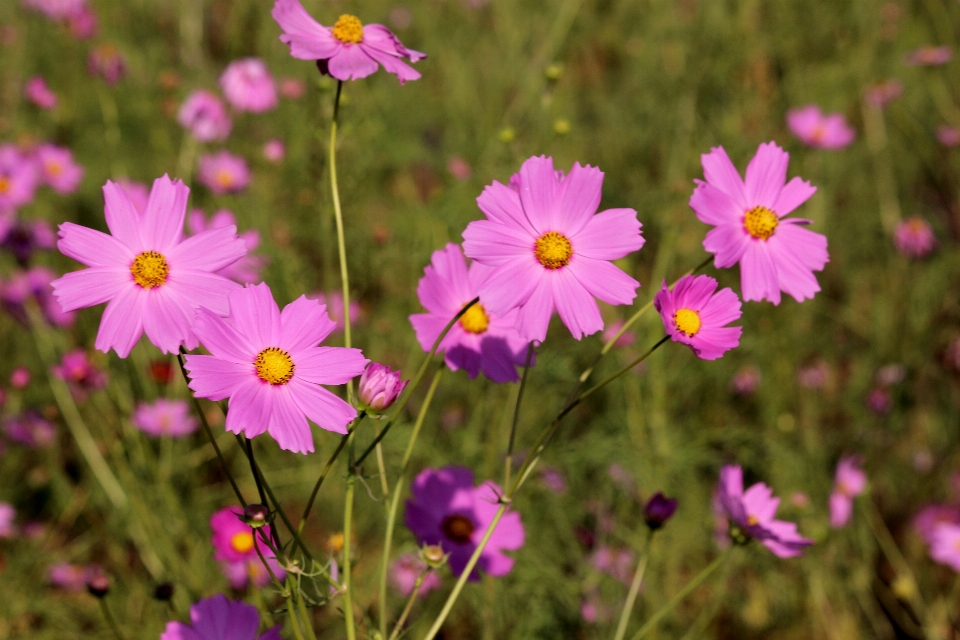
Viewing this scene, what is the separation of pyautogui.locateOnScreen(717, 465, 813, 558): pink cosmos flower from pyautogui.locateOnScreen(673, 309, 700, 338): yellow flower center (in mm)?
332

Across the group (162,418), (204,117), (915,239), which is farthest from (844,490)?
(204,117)

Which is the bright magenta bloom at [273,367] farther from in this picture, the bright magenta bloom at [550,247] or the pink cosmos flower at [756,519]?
the pink cosmos flower at [756,519]

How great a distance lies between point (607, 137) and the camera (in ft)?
9.63

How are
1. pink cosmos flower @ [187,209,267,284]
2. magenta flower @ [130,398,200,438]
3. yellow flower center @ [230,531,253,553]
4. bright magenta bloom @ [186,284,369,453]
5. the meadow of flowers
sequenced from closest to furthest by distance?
1. bright magenta bloom @ [186,284,369,453]
2. the meadow of flowers
3. yellow flower center @ [230,531,253,553]
4. pink cosmos flower @ [187,209,267,284]
5. magenta flower @ [130,398,200,438]

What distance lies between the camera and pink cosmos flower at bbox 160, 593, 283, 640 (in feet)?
2.74

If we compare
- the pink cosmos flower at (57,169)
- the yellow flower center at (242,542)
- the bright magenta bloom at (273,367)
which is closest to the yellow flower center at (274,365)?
the bright magenta bloom at (273,367)

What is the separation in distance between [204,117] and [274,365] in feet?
5.88

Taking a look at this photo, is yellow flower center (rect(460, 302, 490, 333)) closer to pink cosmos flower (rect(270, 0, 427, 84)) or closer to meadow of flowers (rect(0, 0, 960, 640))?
meadow of flowers (rect(0, 0, 960, 640))

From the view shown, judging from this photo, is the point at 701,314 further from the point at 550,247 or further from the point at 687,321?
the point at 550,247

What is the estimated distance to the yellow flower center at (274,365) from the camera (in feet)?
2.32

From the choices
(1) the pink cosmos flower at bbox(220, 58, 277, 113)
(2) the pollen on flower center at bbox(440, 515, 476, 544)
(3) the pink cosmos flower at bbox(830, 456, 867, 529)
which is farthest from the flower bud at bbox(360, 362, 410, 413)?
(1) the pink cosmos flower at bbox(220, 58, 277, 113)

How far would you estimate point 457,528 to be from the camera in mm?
1112

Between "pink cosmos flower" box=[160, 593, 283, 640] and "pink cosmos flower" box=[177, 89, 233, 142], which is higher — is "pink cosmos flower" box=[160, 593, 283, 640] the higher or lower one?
the lower one

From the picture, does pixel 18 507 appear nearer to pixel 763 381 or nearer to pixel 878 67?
pixel 763 381
